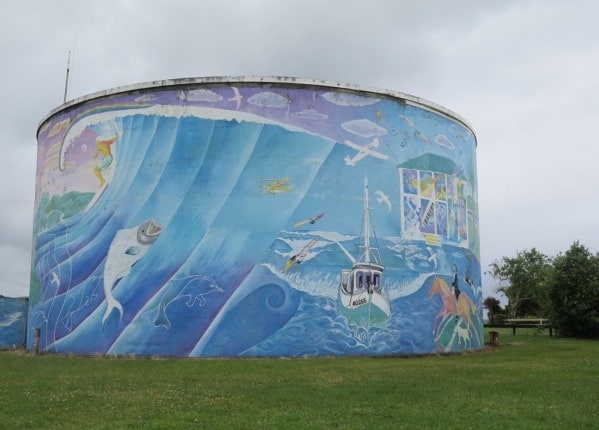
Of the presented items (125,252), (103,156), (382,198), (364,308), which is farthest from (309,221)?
(103,156)

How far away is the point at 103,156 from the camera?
901 inches

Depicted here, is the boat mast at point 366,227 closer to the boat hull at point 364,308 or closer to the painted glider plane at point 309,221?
the boat hull at point 364,308

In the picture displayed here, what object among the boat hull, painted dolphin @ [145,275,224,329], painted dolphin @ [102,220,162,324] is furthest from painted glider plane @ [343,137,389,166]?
painted dolphin @ [102,220,162,324]

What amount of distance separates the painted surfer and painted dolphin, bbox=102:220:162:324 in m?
2.35

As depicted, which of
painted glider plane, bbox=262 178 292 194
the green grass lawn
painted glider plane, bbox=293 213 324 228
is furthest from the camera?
painted glider plane, bbox=262 178 292 194

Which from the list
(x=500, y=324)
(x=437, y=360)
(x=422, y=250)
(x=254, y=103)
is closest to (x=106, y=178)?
(x=254, y=103)

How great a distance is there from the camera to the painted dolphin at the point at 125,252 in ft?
70.1

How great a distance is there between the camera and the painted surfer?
2275 cm

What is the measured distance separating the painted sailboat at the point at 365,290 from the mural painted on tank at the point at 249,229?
0.05 m

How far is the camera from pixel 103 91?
23328 millimetres

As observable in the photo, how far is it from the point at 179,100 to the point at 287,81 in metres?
3.63

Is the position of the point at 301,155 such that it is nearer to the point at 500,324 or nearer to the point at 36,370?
the point at 36,370

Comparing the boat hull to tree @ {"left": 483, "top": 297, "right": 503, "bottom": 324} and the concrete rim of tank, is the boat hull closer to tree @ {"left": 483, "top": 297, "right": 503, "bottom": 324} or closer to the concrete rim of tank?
the concrete rim of tank

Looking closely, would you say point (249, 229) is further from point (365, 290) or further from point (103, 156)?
point (103, 156)
